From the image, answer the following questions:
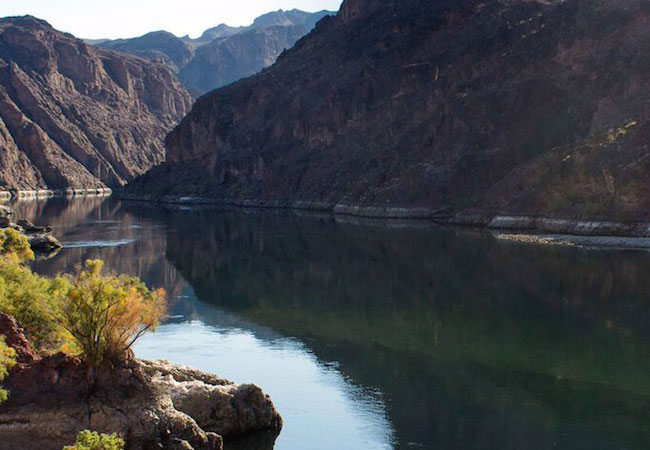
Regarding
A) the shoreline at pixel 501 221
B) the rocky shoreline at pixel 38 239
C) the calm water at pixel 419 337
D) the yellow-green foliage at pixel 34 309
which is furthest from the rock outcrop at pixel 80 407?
the shoreline at pixel 501 221

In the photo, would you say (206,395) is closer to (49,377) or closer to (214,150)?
(49,377)

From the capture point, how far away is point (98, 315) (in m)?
18.7

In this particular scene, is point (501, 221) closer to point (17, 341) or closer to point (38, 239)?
point (38, 239)

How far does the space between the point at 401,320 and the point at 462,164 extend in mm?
75935

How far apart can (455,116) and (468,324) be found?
8590cm

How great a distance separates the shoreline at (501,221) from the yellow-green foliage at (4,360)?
61.8 meters

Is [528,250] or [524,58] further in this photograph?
[524,58]

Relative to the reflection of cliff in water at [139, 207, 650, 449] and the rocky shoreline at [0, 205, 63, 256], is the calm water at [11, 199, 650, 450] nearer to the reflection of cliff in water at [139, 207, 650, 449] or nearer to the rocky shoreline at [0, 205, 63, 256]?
the reflection of cliff in water at [139, 207, 650, 449]

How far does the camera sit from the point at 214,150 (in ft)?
627

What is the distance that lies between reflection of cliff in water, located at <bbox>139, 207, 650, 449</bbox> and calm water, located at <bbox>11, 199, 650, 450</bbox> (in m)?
0.10

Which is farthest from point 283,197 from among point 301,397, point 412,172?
point 301,397

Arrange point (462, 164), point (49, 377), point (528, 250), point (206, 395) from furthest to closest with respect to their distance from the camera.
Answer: point (462, 164), point (528, 250), point (206, 395), point (49, 377)

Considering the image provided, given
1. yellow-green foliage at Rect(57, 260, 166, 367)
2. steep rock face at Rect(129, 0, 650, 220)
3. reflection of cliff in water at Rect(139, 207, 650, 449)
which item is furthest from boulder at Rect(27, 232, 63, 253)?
yellow-green foliage at Rect(57, 260, 166, 367)

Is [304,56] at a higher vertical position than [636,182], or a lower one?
higher
